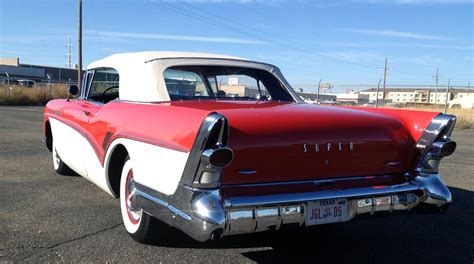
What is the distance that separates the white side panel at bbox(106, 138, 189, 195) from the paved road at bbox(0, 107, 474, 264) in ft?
1.94

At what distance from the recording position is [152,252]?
337 centimetres

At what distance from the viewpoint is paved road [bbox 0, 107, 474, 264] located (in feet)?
11.0

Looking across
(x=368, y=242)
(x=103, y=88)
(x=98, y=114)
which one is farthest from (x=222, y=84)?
(x=368, y=242)

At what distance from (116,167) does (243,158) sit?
1.51 metres

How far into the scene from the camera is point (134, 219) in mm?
3570

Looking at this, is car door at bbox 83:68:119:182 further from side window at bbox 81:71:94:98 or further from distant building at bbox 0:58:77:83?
distant building at bbox 0:58:77:83

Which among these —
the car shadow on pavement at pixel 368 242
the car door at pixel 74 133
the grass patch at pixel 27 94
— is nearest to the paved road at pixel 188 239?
the car shadow on pavement at pixel 368 242

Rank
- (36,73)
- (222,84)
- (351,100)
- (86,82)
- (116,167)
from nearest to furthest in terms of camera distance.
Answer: (116,167) → (222,84) → (86,82) → (351,100) → (36,73)

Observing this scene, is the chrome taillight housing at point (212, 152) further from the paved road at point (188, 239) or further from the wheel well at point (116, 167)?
the wheel well at point (116, 167)

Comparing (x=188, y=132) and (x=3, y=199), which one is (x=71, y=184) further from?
(x=188, y=132)

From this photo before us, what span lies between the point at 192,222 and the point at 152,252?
0.85m

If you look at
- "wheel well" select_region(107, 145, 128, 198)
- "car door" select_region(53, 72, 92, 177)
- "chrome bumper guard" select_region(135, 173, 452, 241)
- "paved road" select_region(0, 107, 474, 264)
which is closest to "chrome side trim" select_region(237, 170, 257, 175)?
"chrome bumper guard" select_region(135, 173, 452, 241)

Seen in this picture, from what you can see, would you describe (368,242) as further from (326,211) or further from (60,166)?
(60,166)

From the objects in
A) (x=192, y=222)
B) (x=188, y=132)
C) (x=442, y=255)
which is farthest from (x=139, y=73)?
(x=442, y=255)
